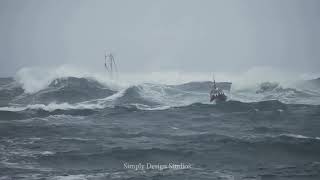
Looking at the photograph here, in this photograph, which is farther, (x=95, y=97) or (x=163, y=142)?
(x=95, y=97)

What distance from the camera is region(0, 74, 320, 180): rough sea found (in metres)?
19.8

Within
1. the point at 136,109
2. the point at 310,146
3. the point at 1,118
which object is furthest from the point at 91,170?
the point at 136,109

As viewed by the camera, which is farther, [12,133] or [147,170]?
[12,133]

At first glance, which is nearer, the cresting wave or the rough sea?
the rough sea

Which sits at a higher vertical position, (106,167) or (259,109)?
(259,109)

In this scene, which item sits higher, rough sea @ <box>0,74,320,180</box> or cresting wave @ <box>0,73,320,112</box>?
cresting wave @ <box>0,73,320,112</box>

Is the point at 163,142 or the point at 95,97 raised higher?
the point at 95,97

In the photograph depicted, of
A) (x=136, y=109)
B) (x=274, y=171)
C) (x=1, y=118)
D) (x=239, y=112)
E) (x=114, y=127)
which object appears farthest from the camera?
(x=136, y=109)

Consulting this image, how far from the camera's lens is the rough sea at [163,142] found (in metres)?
19.8

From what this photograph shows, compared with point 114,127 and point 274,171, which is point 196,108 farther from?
point 274,171

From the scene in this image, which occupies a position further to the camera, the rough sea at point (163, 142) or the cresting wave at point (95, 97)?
the cresting wave at point (95, 97)

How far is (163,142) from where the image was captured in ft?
88.2

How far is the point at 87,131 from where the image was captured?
1243 inches

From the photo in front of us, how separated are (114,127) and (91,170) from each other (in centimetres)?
1351
